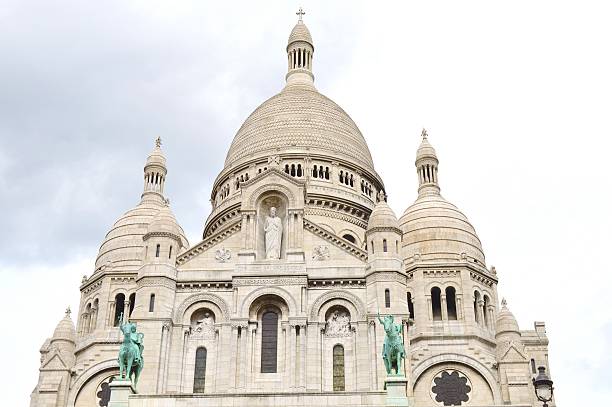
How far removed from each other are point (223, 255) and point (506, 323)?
1488 cm

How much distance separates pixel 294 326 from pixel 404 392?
22.8 ft

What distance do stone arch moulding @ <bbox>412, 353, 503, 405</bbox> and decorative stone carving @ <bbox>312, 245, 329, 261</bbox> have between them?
8.16 m

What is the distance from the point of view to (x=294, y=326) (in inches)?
1436

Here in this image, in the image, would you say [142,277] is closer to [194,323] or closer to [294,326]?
[194,323]

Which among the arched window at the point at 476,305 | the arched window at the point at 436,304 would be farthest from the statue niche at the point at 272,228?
the arched window at the point at 476,305

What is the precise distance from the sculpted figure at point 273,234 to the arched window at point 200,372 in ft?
17.3

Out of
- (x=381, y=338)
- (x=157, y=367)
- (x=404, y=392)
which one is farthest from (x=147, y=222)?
(x=404, y=392)

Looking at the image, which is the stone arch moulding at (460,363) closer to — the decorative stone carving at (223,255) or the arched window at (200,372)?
the decorative stone carving at (223,255)

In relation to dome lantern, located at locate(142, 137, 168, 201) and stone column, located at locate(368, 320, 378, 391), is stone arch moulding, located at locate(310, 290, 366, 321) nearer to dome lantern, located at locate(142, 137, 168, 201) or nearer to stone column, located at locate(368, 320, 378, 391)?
stone column, located at locate(368, 320, 378, 391)

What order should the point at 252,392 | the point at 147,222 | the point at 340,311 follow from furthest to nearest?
the point at 147,222, the point at 340,311, the point at 252,392

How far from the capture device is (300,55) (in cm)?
6669

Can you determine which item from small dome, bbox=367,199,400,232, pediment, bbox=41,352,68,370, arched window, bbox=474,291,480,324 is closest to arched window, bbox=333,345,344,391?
small dome, bbox=367,199,400,232

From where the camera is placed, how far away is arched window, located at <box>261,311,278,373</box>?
3619 centimetres

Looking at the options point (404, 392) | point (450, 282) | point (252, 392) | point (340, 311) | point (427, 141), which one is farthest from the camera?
point (427, 141)
